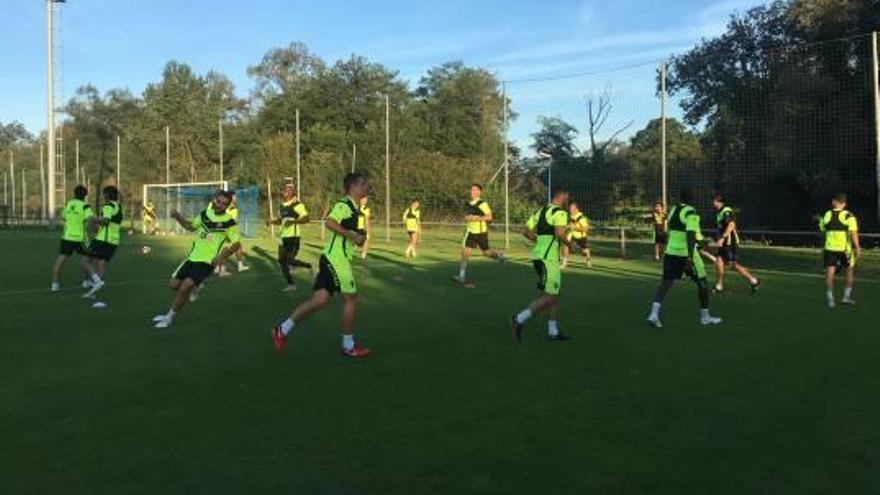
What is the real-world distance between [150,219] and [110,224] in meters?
27.7

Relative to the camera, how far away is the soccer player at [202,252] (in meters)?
10.6

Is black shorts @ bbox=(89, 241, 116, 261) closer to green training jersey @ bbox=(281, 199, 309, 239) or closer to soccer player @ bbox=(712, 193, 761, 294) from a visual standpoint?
green training jersey @ bbox=(281, 199, 309, 239)

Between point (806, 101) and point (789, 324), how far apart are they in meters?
16.3

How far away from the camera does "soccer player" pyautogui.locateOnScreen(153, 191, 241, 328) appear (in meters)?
10.6

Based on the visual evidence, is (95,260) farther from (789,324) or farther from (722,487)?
(722,487)

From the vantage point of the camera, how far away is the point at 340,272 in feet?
27.9

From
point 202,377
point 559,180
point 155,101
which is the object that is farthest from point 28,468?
point 155,101

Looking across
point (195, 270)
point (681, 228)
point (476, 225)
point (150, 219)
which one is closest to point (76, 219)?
point (195, 270)

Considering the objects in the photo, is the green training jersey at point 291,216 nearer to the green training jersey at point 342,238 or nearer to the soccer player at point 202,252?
the soccer player at point 202,252

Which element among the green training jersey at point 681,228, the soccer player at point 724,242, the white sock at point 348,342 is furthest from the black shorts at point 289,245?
the soccer player at point 724,242

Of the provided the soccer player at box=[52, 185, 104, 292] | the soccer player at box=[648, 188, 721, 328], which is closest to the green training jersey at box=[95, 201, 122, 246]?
the soccer player at box=[52, 185, 104, 292]

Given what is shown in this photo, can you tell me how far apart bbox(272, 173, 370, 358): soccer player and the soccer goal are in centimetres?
3334

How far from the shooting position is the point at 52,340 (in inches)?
375

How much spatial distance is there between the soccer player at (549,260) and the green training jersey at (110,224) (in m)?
7.88
